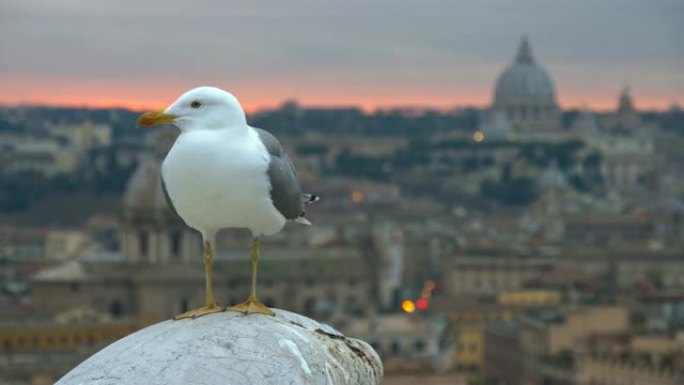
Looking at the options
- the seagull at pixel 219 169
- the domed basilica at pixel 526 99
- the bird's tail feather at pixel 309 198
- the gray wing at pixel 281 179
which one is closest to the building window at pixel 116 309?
the bird's tail feather at pixel 309 198

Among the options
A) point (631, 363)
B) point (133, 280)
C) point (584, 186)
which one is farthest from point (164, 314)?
point (584, 186)

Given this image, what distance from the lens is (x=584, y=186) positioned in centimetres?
13238

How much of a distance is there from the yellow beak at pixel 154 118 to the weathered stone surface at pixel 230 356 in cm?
41

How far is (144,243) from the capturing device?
5525 cm

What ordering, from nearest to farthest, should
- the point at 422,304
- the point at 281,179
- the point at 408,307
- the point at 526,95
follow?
1. the point at 281,179
2. the point at 408,307
3. the point at 422,304
4. the point at 526,95

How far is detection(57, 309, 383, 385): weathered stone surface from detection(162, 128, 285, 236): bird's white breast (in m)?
0.21

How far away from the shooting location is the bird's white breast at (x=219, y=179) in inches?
226

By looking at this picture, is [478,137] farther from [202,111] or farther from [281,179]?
[202,111]

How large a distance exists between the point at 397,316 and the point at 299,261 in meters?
12.7

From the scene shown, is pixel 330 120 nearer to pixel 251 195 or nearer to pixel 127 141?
pixel 127 141

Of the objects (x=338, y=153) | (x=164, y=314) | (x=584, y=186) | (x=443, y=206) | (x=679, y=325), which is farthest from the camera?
(x=338, y=153)

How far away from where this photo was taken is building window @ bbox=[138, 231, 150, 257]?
5464cm

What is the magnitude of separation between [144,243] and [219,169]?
4962 cm

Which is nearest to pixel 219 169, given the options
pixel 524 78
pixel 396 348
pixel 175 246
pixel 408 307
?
pixel 396 348
